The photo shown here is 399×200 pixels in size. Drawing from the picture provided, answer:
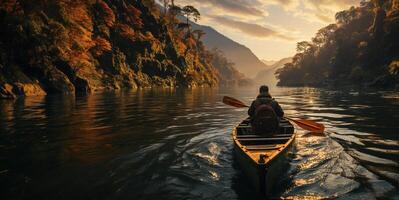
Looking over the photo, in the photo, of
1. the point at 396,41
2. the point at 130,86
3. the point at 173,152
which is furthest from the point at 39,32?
the point at 396,41

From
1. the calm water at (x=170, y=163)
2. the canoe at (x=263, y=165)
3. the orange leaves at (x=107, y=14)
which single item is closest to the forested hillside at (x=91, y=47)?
the orange leaves at (x=107, y=14)

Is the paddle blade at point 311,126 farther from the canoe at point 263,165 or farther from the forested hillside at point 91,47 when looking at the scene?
the forested hillside at point 91,47

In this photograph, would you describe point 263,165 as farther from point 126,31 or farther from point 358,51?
point 358,51

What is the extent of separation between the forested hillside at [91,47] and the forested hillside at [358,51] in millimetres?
41394

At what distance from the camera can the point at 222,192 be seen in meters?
6.08

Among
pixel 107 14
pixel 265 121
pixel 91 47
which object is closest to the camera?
pixel 265 121

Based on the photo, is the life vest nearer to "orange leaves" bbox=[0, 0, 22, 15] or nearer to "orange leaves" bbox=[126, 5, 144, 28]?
"orange leaves" bbox=[0, 0, 22, 15]

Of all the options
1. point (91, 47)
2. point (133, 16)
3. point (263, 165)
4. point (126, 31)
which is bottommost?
point (263, 165)

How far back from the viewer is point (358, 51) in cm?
7994

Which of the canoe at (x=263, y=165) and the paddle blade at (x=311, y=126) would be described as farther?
the paddle blade at (x=311, y=126)

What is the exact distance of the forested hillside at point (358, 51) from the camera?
2410 inches

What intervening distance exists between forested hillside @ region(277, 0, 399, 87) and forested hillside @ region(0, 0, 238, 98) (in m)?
41.4

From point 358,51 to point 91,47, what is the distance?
218 ft

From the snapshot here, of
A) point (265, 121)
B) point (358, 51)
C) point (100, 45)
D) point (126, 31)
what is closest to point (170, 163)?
point (265, 121)
